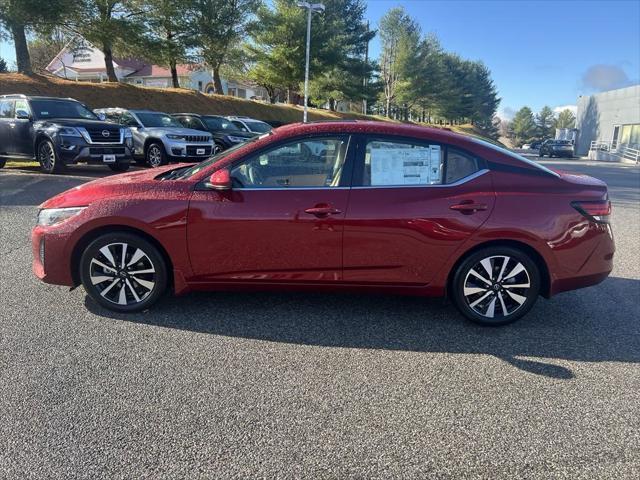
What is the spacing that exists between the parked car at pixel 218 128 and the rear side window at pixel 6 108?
5439mm

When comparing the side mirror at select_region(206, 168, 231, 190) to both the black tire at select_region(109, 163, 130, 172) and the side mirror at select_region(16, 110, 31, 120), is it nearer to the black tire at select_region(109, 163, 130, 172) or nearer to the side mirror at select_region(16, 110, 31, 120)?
the black tire at select_region(109, 163, 130, 172)

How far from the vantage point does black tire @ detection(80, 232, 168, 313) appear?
153 inches

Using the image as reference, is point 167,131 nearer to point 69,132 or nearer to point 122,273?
point 69,132

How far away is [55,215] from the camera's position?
13.0 feet

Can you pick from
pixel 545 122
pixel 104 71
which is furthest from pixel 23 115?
pixel 545 122

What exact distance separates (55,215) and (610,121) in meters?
51.0

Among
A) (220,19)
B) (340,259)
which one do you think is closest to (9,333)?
(340,259)

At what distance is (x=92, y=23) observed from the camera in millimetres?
24688

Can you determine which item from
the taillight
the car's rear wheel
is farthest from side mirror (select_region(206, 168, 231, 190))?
the car's rear wheel

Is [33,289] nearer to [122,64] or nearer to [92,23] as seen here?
[92,23]

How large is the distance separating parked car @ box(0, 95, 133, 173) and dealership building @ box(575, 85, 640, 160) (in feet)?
132

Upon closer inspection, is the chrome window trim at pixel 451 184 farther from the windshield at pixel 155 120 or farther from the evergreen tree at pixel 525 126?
the evergreen tree at pixel 525 126

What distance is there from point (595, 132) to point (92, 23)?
45.3m

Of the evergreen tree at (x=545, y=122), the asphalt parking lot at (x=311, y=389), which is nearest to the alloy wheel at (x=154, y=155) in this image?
the asphalt parking lot at (x=311, y=389)
